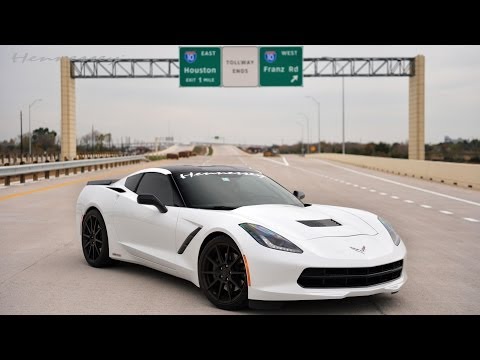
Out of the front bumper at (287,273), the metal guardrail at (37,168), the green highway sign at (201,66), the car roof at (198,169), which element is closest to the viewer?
the front bumper at (287,273)

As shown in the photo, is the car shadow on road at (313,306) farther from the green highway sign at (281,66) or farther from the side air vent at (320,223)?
the green highway sign at (281,66)

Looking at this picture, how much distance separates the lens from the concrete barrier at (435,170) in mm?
28534

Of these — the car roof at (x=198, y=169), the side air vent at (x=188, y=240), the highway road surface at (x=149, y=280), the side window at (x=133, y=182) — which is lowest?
the highway road surface at (x=149, y=280)

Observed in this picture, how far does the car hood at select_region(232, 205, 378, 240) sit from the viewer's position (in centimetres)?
630

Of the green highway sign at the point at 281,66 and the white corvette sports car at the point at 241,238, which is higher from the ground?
the green highway sign at the point at 281,66

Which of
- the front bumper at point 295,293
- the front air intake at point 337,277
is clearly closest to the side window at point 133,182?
the front bumper at point 295,293

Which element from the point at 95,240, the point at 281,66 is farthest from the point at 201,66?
the point at 95,240

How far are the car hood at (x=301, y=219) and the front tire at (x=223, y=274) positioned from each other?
36 cm

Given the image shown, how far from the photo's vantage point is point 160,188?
26.0 feet

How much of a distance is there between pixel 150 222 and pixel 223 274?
5.09ft

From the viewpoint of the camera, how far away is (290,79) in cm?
4903

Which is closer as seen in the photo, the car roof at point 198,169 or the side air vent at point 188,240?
the side air vent at point 188,240

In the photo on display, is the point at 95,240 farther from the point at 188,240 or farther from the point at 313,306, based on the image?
the point at 313,306
